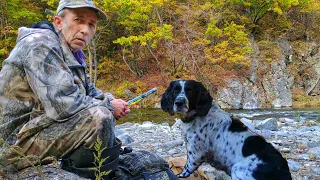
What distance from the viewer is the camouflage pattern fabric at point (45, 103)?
2.03 meters

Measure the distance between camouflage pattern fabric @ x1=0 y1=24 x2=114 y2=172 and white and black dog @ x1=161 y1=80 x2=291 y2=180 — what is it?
4.85 ft

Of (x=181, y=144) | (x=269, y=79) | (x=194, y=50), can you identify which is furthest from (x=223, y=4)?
(x=181, y=144)

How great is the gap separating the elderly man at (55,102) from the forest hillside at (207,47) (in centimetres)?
1609

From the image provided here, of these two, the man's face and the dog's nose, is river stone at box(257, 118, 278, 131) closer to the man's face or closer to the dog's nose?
the dog's nose

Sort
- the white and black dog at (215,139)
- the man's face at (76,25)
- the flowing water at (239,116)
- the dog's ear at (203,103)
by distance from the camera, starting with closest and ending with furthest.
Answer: the man's face at (76,25) → the white and black dog at (215,139) → the dog's ear at (203,103) → the flowing water at (239,116)

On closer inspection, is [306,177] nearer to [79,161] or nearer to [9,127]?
[79,161]

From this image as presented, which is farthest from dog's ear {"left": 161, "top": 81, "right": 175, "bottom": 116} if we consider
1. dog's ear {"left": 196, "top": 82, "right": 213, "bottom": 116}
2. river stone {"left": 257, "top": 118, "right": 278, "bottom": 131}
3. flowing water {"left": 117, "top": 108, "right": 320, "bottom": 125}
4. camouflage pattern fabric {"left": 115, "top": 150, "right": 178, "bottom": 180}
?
flowing water {"left": 117, "top": 108, "right": 320, "bottom": 125}

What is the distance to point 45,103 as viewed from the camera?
2033mm

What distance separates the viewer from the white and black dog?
9.87ft

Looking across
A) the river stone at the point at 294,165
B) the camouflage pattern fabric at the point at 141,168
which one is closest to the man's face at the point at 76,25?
the camouflage pattern fabric at the point at 141,168

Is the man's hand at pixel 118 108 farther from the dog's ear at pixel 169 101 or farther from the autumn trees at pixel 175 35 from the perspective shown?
the autumn trees at pixel 175 35

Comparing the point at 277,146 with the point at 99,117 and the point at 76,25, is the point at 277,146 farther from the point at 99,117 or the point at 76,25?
the point at 76,25

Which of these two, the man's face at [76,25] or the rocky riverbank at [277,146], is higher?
the man's face at [76,25]

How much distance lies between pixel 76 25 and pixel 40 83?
54cm
